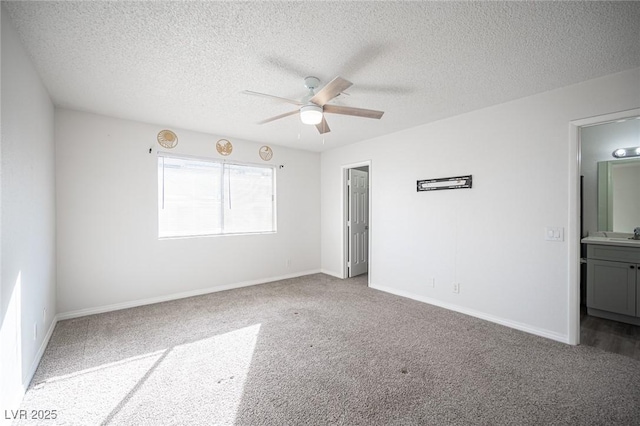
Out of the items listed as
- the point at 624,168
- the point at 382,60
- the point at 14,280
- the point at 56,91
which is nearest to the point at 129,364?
the point at 14,280

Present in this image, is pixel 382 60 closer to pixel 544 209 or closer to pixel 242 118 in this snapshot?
pixel 242 118

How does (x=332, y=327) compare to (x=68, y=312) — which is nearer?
(x=332, y=327)

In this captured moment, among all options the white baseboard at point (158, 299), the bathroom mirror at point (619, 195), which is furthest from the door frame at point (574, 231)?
the white baseboard at point (158, 299)

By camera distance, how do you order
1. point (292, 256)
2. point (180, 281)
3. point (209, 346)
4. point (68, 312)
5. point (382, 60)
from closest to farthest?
point (382, 60), point (209, 346), point (68, 312), point (180, 281), point (292, 256)

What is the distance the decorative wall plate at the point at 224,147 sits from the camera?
4.45 m

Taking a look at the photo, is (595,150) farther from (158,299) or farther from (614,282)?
(158,299)

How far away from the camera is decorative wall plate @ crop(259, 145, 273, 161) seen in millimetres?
4926

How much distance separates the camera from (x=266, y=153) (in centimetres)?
497

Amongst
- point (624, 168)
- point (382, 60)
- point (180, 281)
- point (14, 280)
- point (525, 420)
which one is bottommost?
point (525, 420)

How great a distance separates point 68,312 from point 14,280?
1.90 m

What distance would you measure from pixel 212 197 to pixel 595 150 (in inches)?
223

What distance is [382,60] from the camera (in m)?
2.23

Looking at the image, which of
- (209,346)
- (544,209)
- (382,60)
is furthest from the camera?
(544,209)

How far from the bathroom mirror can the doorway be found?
3.37m
